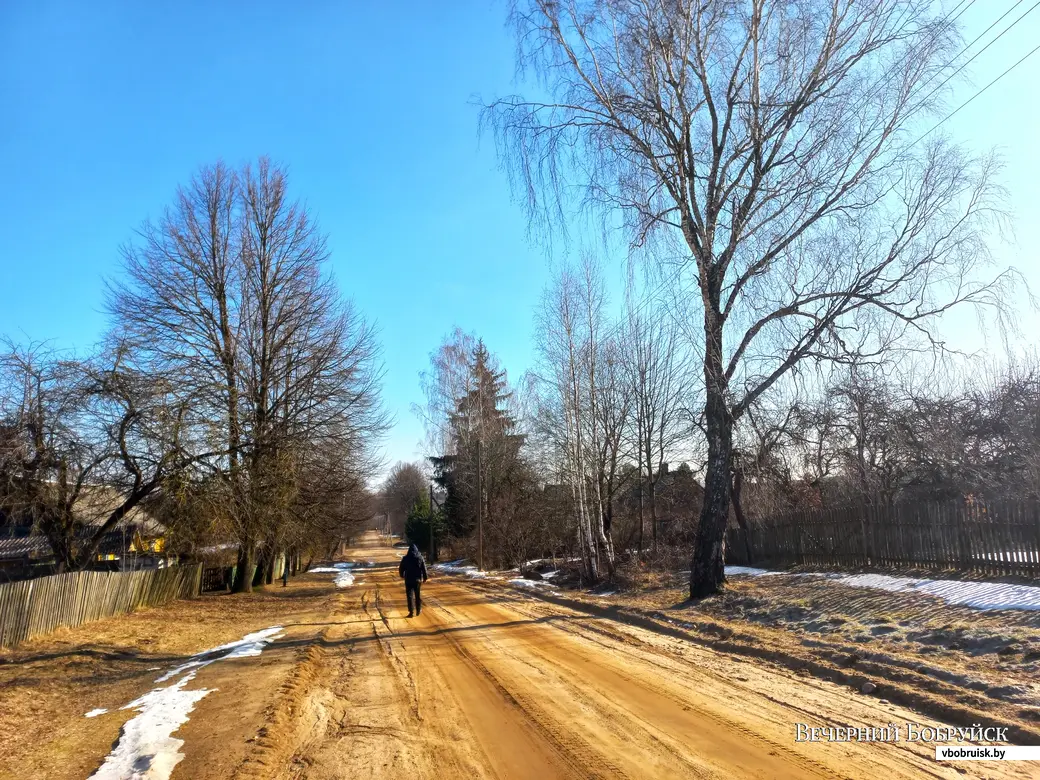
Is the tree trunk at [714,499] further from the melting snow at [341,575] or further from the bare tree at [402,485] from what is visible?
the bare tree at [402,485]

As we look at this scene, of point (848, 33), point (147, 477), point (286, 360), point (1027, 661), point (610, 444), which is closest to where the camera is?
point (1027, 661)

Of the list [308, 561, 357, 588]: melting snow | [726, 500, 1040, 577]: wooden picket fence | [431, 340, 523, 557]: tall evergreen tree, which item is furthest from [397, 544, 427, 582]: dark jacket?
[431, 340, 523, 557]: tall evergreen tree

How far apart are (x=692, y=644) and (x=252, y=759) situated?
7.16 m

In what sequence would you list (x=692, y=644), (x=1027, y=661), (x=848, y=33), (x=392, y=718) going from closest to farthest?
1. (x=392, y=718)
2. (x=1027, y=661)
3. (x=692, y=644)
4. (x=848, y=33)

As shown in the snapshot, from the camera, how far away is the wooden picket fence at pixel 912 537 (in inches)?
515

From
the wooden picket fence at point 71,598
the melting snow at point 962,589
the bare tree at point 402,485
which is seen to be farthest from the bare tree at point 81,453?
the bare tree at point 402,485

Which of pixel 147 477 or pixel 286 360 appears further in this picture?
pixel 286 360

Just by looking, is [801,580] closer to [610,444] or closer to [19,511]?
[610,444]

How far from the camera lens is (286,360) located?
24797mm

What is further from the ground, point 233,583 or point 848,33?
point 848,33

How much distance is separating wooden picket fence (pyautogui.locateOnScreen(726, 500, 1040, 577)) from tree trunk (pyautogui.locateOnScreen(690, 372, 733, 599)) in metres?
4.51

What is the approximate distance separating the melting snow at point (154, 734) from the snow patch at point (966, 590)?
11.3 metres

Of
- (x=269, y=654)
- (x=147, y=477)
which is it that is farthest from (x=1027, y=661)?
(x=147, y=477)

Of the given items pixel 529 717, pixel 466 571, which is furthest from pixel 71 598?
pixel 466 571
